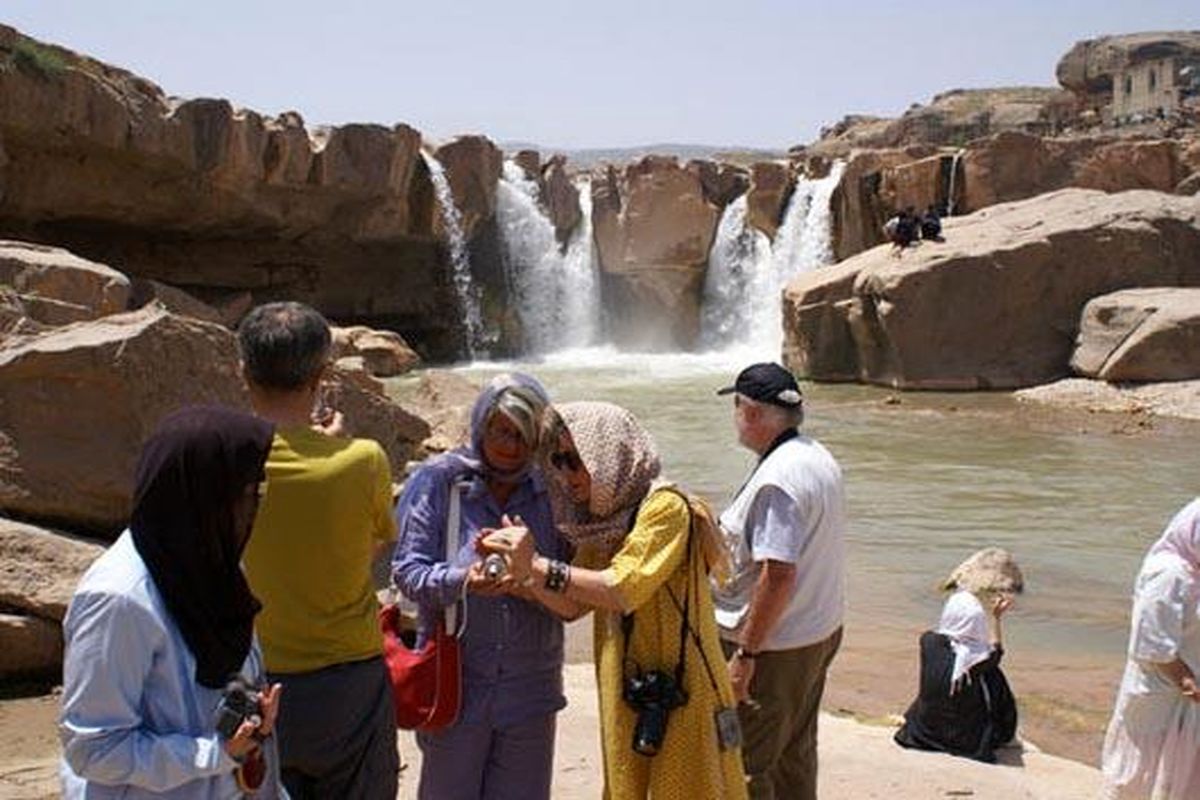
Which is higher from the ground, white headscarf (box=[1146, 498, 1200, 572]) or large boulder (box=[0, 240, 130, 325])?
large boulder (box=[0, 240, 130, 325])

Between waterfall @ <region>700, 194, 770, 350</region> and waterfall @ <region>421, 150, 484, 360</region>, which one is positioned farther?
waterfall @ <region>700, 194, 770, 350</region>

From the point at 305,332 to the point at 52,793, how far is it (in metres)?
2.21

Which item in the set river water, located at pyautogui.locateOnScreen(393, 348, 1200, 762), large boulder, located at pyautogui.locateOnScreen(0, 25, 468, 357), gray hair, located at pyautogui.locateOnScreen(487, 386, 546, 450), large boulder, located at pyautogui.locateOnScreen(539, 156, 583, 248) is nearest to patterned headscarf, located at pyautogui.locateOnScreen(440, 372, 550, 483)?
gray hair, located at pyautogui.locateOnScreen(487, 386, 546, 450)

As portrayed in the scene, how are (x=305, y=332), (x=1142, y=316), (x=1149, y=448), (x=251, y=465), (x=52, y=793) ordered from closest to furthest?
(x=251, y=465) < (x=305, y=332) < (x=52, y=793) < (x=1149, y=448) < (x=1142, y=316)

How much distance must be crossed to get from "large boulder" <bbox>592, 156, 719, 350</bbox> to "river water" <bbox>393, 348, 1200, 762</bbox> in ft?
20.7

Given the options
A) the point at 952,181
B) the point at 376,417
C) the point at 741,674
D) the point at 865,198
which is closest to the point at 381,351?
the point at 865,198

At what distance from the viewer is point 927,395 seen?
796 inches

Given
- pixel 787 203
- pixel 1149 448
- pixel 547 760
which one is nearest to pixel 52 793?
pixel 547 760

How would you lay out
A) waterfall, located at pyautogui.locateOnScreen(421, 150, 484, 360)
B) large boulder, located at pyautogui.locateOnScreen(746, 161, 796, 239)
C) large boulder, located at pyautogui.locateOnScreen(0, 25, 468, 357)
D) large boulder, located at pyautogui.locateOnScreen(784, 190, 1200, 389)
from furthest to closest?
large boulder, located at pyautogui.locateOnScreen(746, 161, 796, 239)
waterfall, located at pyautogui.locateOnScreen(421, 150, 484, 360)
large boulder, located at pyautogui.locateOnScreen(784, 190, 1200, 389)
large boulder, located at pyautogui.locateOnScreen(0, 25, 468, 357)

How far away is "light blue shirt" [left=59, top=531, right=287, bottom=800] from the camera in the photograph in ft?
6.75

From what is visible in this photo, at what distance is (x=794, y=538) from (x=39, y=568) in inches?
144

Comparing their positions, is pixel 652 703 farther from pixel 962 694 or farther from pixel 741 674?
pixel 962 694

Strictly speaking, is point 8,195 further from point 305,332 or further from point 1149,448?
point 305,332

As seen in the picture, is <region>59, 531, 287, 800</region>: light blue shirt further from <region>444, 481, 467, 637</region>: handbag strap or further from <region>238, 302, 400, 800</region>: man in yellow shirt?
<region>444, 481, 467, 637</region>: handbag strap
